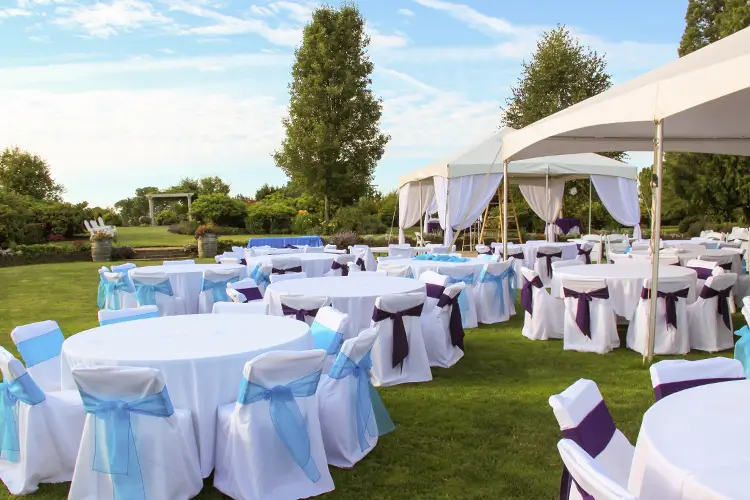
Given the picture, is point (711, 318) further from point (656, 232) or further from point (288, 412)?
point (288, 412)

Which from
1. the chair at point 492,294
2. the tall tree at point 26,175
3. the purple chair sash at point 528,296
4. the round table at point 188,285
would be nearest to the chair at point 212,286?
the round table at point 188,285

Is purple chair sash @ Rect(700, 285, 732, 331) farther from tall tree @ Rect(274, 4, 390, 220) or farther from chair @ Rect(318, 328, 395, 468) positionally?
tall tree @ Rect(274, 4, 390, 220)

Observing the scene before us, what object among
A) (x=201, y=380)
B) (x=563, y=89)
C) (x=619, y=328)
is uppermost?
(x=563, y=89)

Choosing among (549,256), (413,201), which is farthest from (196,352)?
(413,201)

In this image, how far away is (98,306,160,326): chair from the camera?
4516 mm

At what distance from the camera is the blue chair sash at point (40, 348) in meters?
3.96

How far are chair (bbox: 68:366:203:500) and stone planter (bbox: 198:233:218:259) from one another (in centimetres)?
1681

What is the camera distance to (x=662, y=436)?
194cm

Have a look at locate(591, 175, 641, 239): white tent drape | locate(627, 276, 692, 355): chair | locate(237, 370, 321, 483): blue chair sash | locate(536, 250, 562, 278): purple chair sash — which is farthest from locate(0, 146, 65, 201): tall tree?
locate(237, 370, 321, 483): blue chair sash

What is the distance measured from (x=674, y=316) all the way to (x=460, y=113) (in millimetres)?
11864

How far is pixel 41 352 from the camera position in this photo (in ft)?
13.3

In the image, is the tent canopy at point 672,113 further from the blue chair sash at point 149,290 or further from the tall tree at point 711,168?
the tall tree at point 711,168

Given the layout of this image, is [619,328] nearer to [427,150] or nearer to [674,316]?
[674,316]

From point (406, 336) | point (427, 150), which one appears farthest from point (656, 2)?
point (427, 150)
